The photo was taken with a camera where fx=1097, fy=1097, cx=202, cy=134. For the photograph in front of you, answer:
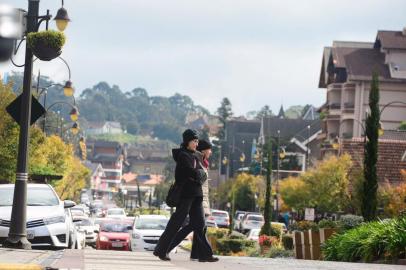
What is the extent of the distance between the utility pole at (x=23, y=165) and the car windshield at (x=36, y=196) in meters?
2.47

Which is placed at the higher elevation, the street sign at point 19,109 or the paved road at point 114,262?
the street sign at point 19,109

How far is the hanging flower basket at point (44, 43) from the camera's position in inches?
797

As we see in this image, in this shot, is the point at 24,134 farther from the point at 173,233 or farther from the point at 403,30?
the point at 403,30

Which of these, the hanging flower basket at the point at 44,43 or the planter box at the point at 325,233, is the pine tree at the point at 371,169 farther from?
the hanging flower basket at the point at 44,43

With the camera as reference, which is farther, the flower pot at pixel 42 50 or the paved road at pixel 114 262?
the flower pot at pixel 42 50

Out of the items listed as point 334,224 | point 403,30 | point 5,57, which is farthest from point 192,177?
point 403,30

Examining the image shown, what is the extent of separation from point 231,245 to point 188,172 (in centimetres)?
2639

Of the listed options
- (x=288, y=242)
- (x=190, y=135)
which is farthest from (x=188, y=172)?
(x=288, y=242)

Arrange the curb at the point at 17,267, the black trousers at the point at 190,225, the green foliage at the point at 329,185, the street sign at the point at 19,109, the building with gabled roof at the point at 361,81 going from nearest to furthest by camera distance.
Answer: the curb at the point at 17,267 → the black trousers at the point at 190,225 → the street sign at the point at 19,109 → the green foliage at the point at 329,185 → the building with gabled roof at the point at 361,81

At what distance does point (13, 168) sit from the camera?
39594 mm

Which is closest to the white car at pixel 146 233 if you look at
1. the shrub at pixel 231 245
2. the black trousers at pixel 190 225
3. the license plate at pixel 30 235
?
the shrub at pixel 231 245

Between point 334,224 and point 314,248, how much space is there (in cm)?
236

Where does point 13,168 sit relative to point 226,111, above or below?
below

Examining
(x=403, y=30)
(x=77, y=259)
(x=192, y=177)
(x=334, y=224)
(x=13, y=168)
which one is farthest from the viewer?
(x=403, y=30)
